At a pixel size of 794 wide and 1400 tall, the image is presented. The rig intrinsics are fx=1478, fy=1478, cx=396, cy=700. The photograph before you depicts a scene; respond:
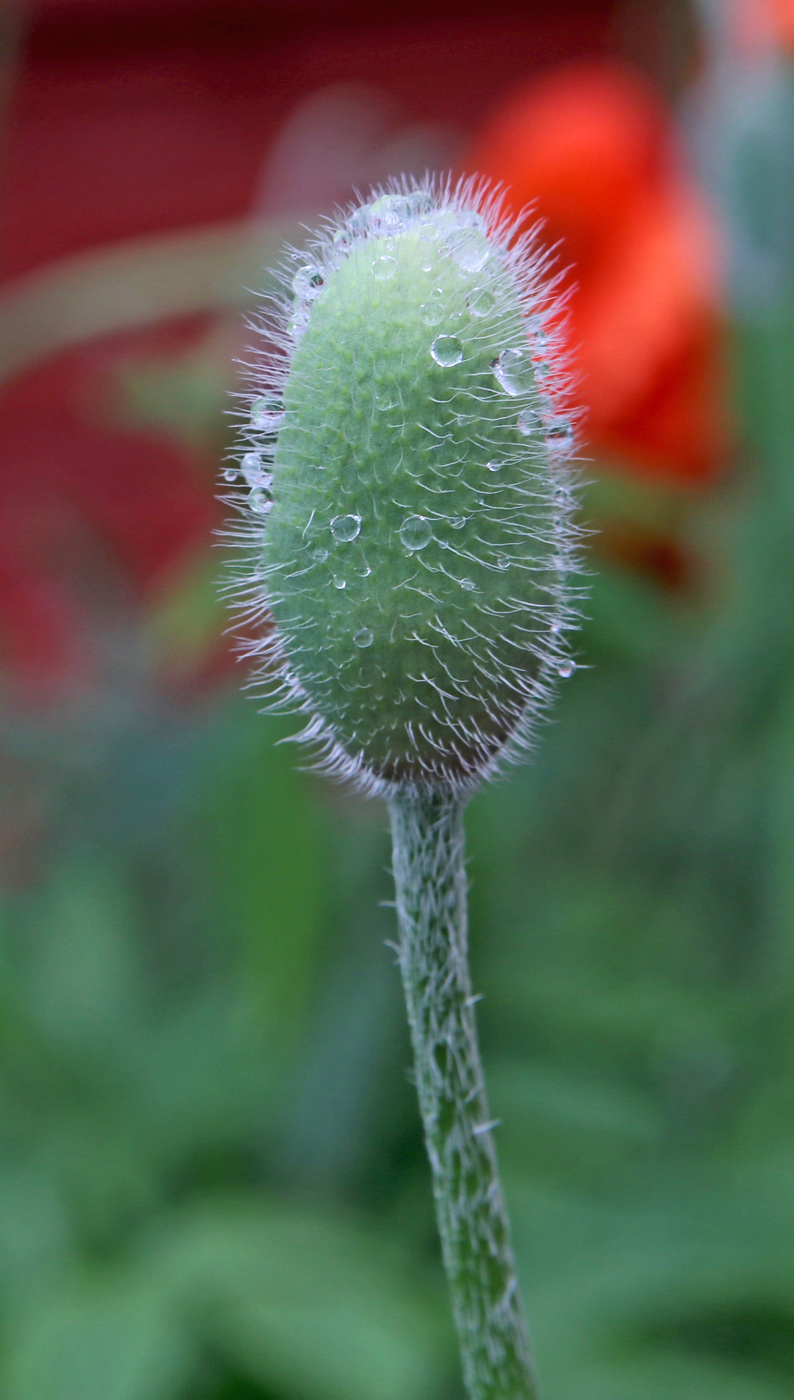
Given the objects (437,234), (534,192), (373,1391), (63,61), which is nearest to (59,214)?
(63,61)

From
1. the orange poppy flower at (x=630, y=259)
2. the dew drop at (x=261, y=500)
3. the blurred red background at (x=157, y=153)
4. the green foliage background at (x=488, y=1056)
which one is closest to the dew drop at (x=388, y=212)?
the dew drop at (x=261, y=500)

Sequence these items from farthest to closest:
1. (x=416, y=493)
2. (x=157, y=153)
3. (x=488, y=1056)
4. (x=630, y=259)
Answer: (x=157, y=153), (x=630, y=259), (x=488, y=1056), (x=416, y=493)

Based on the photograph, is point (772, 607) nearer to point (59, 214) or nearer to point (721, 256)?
point (721, 256)

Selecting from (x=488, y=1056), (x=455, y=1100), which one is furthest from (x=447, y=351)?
(x=488, y=1056)

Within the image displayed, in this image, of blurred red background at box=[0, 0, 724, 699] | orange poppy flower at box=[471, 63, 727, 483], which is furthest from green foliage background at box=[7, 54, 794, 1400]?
blurred red background at box=[0, 0, 724, 699]

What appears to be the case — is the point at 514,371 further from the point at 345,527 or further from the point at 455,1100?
the point at 455,1100

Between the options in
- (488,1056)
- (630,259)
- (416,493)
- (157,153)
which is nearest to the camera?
(416,493)
